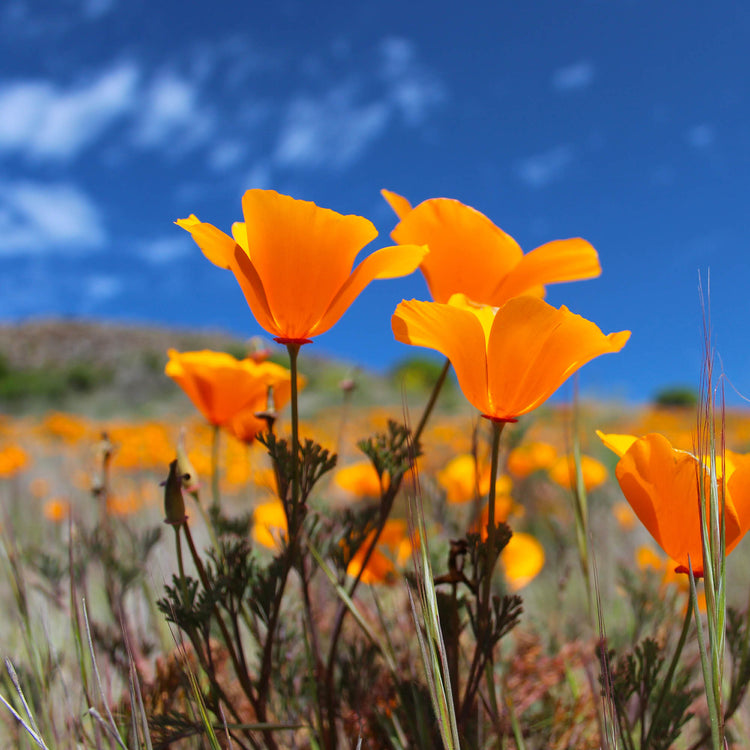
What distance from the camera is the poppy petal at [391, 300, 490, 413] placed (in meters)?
0.76

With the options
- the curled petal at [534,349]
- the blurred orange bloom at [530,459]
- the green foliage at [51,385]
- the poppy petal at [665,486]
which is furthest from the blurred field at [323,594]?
the green foliage at [51,385]

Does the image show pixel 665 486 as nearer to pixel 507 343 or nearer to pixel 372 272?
pixel 507 343

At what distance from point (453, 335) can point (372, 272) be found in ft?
0.47

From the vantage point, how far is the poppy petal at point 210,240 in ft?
2.66

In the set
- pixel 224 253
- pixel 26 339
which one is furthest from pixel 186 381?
pixel 26 339

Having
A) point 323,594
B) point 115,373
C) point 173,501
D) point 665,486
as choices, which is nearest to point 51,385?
point 115,373

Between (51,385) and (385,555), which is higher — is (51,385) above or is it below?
above

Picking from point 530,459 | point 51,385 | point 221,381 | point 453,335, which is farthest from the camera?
point 51,385

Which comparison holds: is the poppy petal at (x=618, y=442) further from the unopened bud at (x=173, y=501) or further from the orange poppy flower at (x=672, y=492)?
the unopened bud at (x=173, y=501)

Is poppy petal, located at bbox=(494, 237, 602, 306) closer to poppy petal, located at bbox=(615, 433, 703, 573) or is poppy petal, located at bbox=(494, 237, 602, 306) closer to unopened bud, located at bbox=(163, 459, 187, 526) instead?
poppy petal, located at bbox=(615, 433, 703, 573)

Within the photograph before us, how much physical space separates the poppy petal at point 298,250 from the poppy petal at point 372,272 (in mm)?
13

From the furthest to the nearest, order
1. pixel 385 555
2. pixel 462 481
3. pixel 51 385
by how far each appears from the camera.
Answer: pixel 51 385 < pixel 462 481 < pixel 385 555

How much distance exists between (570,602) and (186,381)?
7.74ft

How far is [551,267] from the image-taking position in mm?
1007
